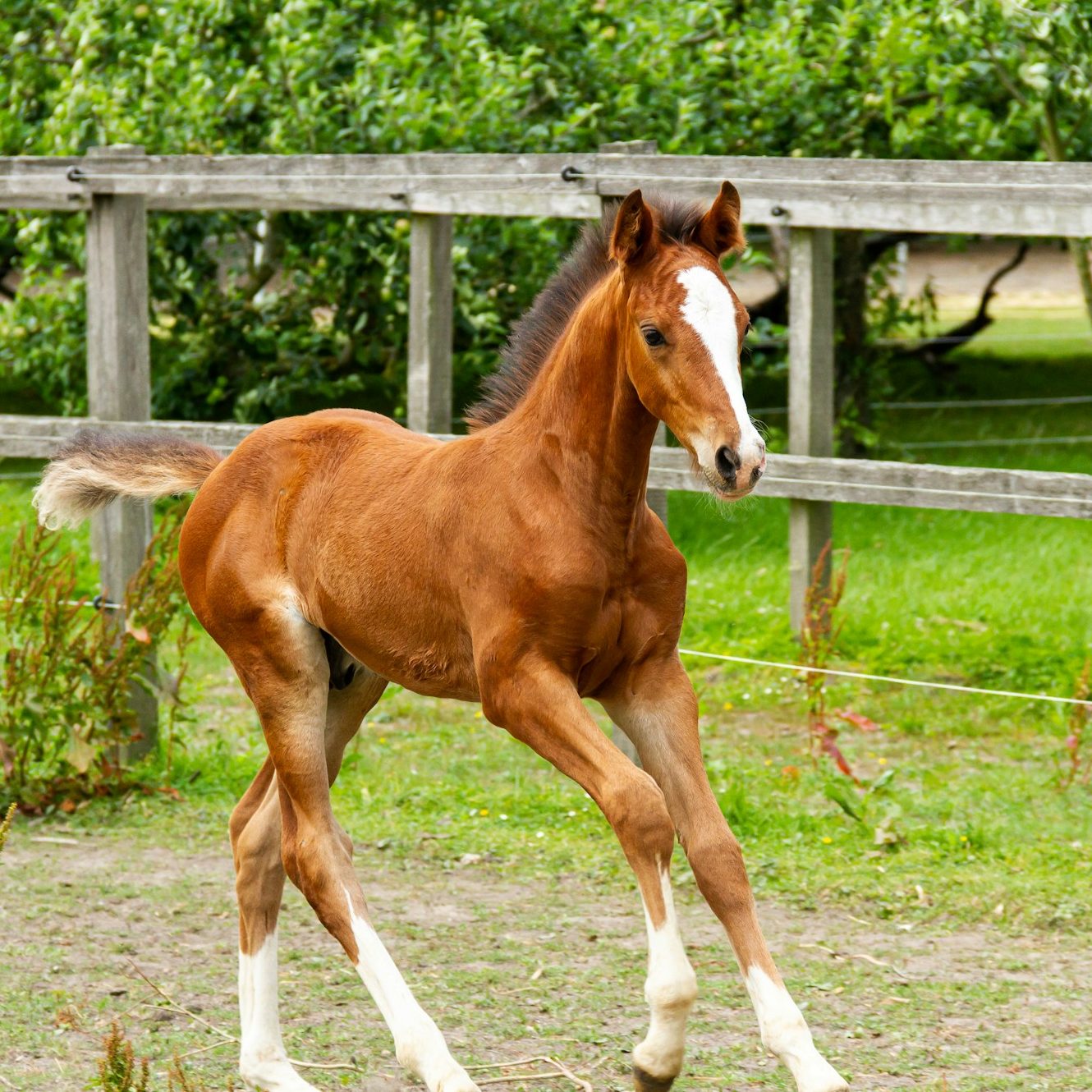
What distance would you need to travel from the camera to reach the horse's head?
10.9 ft

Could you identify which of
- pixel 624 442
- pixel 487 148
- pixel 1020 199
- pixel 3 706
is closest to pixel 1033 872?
pixel 1020 199

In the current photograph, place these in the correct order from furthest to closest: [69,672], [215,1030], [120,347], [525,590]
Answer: [120,347]
[69,672]
[215,1030]
[525,590]

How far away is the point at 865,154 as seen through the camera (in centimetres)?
1054

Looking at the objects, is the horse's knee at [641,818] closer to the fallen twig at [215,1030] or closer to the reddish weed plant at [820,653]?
the fallen twig at [215,1030]

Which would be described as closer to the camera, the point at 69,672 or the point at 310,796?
the point at 310,796

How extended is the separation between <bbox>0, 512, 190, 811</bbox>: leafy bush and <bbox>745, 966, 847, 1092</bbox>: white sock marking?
3.56 meters

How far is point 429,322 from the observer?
657 cm

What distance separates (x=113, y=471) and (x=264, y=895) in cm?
134

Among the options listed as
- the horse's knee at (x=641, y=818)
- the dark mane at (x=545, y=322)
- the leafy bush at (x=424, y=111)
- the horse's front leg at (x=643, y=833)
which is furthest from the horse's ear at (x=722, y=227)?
the leafy bush at (x=424, y=111)

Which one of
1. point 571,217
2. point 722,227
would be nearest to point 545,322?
point 722,227

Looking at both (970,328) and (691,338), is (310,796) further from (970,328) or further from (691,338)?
(970,328)

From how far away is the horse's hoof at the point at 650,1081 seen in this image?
3480mm

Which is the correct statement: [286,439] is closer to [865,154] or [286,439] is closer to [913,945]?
[913,945]

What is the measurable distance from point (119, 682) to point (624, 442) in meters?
3.39
